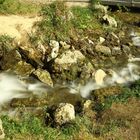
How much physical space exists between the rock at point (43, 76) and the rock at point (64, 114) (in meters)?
2.69

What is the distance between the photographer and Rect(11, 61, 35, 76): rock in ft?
60.4

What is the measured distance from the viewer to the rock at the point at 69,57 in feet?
60.6

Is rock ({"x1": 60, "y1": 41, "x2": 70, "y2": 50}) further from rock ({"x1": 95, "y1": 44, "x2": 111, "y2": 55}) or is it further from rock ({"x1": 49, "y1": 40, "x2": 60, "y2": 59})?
rock ({"x1": 95, "y1": 44, "x2": 111, "y2": 55})

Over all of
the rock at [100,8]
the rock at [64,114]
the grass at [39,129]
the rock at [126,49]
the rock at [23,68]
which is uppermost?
the rock at [64,114]

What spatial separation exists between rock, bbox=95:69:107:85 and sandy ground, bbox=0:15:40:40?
4.17 metres

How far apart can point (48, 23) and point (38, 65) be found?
2804mm

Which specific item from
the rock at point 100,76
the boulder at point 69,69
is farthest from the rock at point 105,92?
the boulder at point 69,69

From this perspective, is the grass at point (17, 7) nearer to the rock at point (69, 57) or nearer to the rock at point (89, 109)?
the rock at point (69, 57)

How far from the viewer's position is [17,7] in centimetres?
2081

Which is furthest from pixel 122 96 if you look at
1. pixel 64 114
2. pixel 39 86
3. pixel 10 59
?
pixel 10 59

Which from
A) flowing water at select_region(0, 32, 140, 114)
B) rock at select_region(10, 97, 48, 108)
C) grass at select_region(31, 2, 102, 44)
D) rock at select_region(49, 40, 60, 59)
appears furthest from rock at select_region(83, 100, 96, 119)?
grass at select_region(31, 2, 102, 44)

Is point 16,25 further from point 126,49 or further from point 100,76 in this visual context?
point 126,49

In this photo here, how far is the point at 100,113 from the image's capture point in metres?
15.6

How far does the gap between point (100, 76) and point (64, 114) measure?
392cm
